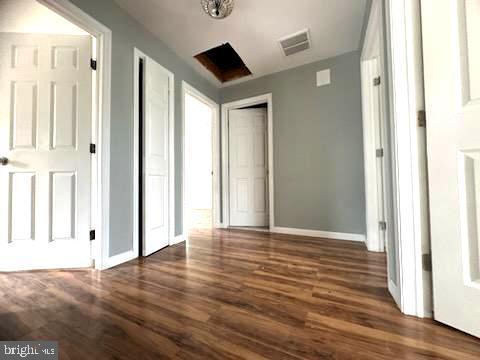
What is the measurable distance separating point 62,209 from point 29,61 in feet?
4.30

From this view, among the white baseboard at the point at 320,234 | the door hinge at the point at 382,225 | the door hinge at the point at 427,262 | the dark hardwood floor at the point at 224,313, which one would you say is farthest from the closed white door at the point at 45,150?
the door hinge at the point at 382,225

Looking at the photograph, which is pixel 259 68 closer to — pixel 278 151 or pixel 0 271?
pixel 278 151

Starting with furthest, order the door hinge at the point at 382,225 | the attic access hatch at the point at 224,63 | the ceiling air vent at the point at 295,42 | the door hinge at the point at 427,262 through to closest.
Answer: the attic access hatch at the point at 224,63
the ceiling air vent at the point at 295,42
the door hinge at the point at 382,225
the door hinge at the point at 427,262

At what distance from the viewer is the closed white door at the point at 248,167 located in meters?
3.30

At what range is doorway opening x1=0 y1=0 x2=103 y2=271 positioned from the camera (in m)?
1.63

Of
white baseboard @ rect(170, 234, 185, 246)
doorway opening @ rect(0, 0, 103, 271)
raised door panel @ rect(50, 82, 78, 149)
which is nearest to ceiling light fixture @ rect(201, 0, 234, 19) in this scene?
doorway opening @ rect(0, 0, 103, 271)

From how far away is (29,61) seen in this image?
170 cm

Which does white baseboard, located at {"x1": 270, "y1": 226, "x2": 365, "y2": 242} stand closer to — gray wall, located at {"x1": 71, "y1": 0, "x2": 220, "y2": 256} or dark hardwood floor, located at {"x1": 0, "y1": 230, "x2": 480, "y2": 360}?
dark hardwood floor, located at {"x1": 0, "y1": 230, "x2": 480, "y2": 360}

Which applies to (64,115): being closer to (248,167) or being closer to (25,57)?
(25,57)

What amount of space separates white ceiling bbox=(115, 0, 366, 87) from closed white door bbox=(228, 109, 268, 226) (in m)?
0.99

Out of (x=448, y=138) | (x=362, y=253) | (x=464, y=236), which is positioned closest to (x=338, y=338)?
(x=464, y=236)

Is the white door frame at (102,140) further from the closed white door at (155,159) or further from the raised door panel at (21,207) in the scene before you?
the raised door panel at (21,207)

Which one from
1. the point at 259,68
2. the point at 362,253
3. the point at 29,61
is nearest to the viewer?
the point at 29,61

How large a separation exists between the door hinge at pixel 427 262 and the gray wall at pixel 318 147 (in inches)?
56.1
